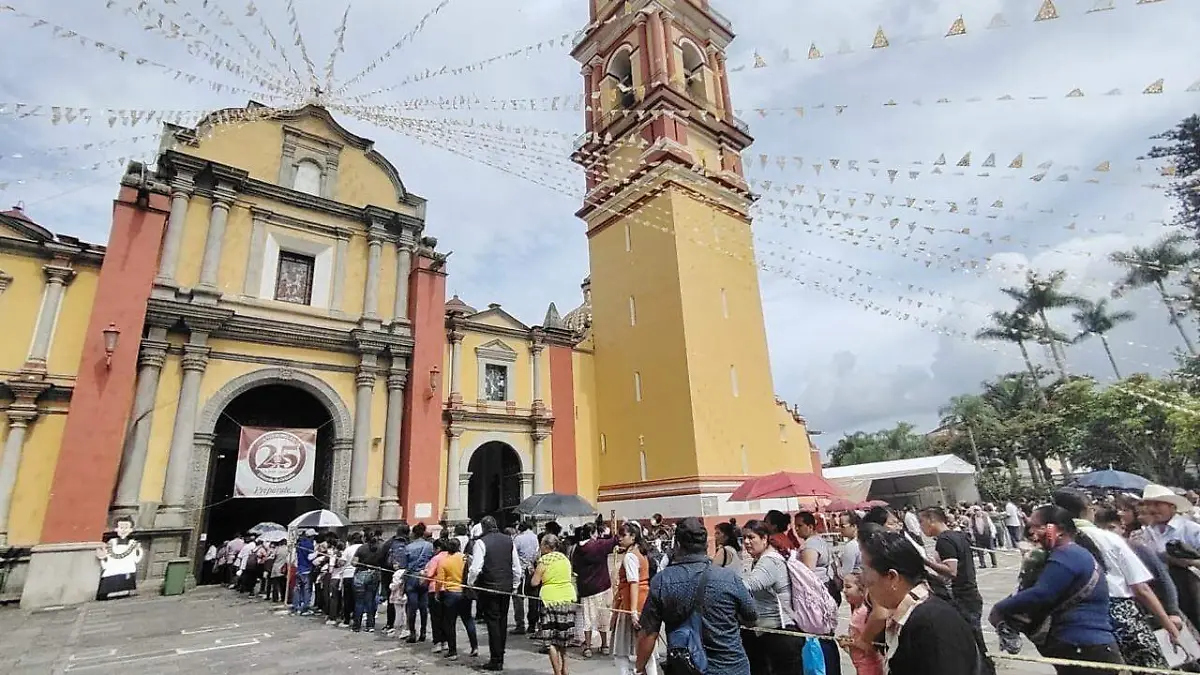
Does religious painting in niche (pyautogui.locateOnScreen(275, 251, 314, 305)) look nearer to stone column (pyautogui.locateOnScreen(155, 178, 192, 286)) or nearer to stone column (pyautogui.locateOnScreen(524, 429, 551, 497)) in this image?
stone column (pyautogui.locateOnScreen(155, 178, 192, 286))

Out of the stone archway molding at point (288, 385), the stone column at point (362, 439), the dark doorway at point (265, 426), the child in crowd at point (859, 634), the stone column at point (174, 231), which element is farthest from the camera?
the dark doorway at point (265, 426)

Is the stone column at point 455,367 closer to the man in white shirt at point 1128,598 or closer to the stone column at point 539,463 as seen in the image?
the stone column at point 539,463

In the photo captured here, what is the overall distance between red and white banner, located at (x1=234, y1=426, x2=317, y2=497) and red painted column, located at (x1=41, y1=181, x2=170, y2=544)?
215cm

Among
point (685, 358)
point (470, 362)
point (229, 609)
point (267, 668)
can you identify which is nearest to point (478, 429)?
point (470, 362)

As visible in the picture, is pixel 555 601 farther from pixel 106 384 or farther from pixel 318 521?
pixel 106 384

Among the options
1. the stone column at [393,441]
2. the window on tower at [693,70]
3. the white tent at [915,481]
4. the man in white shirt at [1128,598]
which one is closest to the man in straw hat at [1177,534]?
the man in white shirt at [1128,598]

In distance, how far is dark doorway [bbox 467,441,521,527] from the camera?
17.8m

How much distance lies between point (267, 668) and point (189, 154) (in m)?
12.4

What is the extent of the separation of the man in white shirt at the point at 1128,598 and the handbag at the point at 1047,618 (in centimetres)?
63

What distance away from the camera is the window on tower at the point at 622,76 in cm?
2027

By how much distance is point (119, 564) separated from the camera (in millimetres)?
10914


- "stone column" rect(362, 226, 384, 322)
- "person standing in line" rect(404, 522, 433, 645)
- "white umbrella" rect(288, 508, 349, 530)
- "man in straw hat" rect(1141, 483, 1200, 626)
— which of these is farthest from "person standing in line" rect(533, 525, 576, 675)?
"stone column" rect(362, 226, 384, 322)

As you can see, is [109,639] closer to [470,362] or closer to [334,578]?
[334,578]

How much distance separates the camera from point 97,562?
10781 mm
